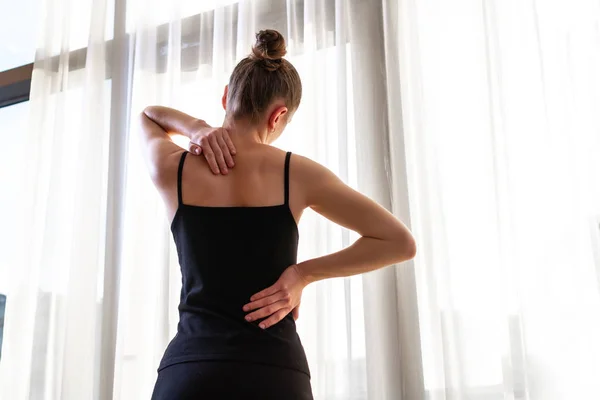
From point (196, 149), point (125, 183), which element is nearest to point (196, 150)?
point (196, 149)

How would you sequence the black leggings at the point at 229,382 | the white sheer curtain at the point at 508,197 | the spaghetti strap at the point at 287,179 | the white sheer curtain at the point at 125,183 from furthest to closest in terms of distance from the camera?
the white sheer curtain at the point at 125,183 < the white sheer curtain at the point at 508,197 < the spaghetti strap at the point at 287,179 < the black leggings at the point at 229,382

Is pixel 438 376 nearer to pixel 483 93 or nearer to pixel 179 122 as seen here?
pixel 483 93

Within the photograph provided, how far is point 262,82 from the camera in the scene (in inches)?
50.8

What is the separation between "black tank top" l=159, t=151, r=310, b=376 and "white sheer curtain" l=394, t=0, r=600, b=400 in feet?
1.90

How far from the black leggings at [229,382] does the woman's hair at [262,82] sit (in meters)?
0.51

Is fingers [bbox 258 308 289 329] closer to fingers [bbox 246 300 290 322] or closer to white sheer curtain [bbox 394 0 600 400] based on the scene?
fingers [bbox 246 300 290 322]

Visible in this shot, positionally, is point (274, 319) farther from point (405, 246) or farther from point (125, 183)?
point (125, 183)

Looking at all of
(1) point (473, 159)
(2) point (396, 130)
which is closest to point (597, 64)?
(1) point (473, 159)

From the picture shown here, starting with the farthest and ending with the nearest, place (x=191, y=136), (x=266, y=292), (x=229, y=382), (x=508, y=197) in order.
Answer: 1. (x=508, y=197)
2. (x=191, y=136)
3. (x=266, y=292)
4. (x=229, y=382)

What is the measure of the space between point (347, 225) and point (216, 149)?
12.0 inches

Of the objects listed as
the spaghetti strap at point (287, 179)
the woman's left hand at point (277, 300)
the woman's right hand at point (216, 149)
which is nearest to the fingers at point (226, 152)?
the woman's right hand at point (216, 149)

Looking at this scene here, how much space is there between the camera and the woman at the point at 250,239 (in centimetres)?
109

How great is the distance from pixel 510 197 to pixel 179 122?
843 millimetres

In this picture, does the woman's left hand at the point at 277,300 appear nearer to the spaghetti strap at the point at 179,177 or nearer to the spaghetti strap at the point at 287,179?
the spaghetti strap at the point at 287,179
